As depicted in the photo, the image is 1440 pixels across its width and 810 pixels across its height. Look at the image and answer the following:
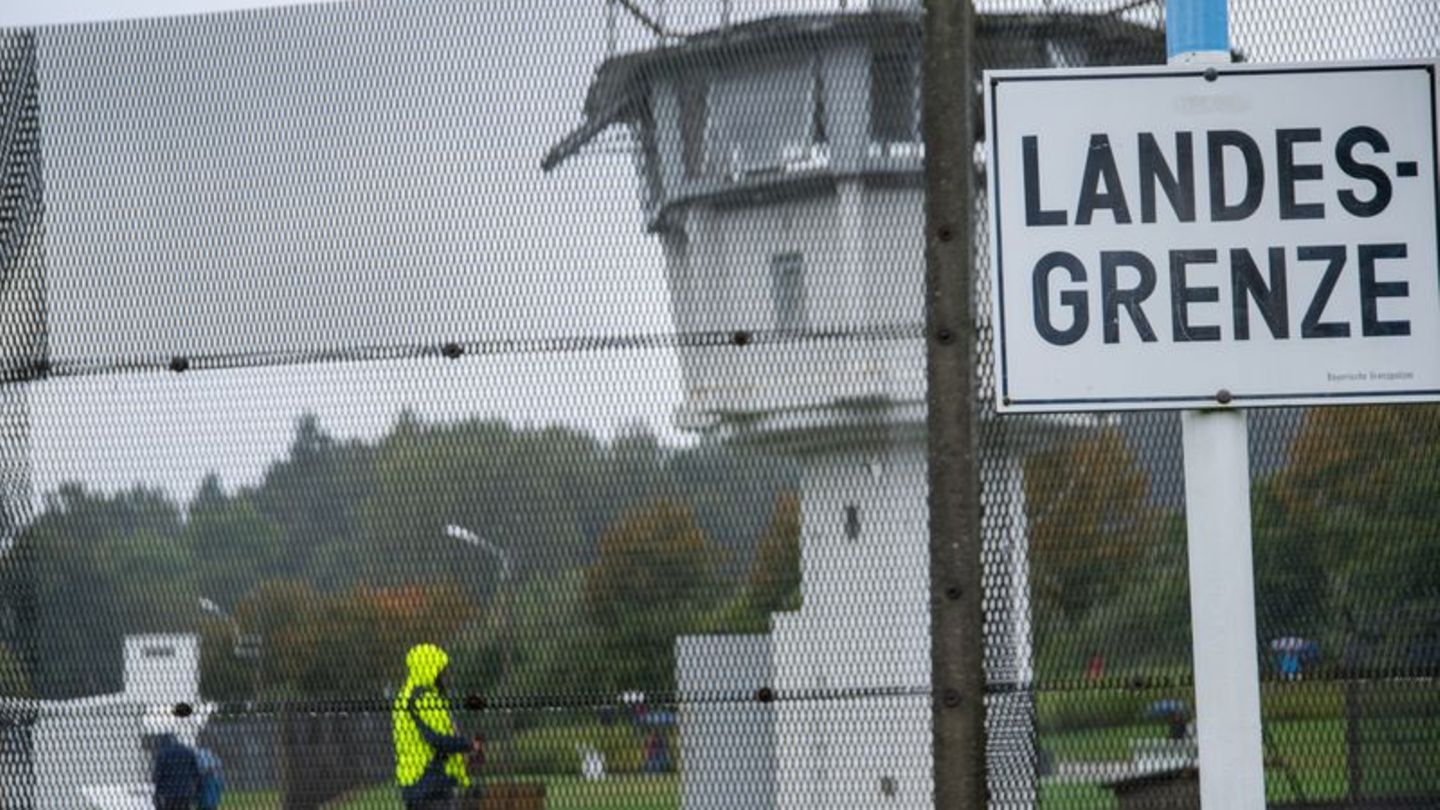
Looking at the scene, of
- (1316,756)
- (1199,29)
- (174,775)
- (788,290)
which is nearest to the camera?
(1199,29)

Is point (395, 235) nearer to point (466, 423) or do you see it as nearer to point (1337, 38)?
point (466, 423)

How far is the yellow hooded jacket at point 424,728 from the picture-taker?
524 cm

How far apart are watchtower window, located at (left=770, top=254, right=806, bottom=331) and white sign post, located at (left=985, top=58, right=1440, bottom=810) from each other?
1.46 m

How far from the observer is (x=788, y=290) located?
5270 millimetres

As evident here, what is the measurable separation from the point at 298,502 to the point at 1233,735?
2527 mm

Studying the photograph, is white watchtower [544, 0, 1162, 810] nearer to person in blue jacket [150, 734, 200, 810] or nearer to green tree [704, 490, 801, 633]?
green tree [704, 490, 801, 633]

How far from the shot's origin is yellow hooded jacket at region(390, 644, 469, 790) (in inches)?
206

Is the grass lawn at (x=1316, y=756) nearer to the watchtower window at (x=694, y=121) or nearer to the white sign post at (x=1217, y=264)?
the white sign post at (x=1217, y=264)

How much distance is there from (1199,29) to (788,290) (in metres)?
1.60

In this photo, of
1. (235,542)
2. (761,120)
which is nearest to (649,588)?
(235,542)

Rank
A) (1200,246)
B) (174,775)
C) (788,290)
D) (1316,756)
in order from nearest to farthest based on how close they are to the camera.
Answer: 1. (1200,246)
2. (1316,756)
3. (788,290)
4. (174,775)

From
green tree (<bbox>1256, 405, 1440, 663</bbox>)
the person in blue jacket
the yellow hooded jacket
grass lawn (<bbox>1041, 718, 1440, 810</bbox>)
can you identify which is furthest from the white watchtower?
the person in blue jacket

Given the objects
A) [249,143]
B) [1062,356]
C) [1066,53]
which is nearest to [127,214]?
[249,143]

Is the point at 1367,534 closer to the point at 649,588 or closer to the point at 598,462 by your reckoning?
the point at 649,588
